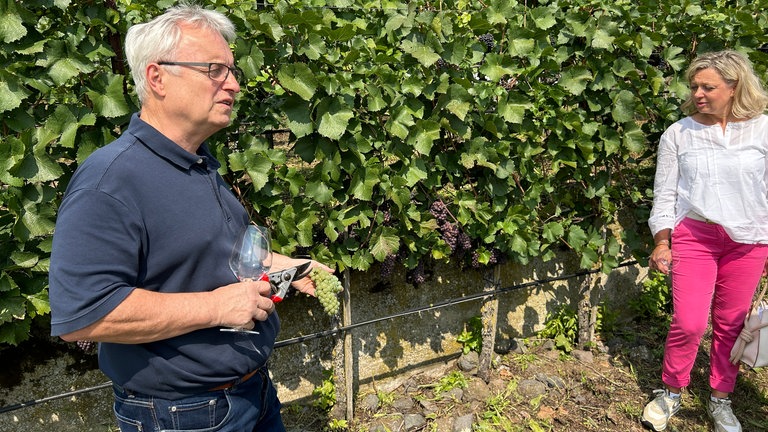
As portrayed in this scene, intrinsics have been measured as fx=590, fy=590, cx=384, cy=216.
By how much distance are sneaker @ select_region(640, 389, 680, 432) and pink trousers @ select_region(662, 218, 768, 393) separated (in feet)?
0.70

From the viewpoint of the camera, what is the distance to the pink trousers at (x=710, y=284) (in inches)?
123

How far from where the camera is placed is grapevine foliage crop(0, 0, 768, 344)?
2.29 meters

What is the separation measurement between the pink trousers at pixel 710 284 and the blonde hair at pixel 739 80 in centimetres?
61

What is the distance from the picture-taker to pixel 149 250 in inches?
57.9

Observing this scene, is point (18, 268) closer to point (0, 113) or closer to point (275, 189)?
point (0, 113)

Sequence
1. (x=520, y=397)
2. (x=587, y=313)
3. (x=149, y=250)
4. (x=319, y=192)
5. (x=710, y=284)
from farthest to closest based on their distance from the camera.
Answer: (x=587, y=313), (x=520, y=397), (x=710, y=284), (x=319, y=192), (x=149, y=250)

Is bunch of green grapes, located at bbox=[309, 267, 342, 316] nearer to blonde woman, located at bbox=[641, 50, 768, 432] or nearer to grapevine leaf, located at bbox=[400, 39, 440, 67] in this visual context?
grapevine leaf, located at bbox=[400, 39, 440, 67]

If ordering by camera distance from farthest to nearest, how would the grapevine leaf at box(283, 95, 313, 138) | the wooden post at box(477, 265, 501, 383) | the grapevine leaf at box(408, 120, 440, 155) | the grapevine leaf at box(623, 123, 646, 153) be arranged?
1. the wooden post at box(477, 265, 501, 383)
2. the grapevine leaf at box(623, 123, 646, 153)
3. the grapevine leaf at box(408, 120, 440, 155)
4. the grapevine leaf at box(283, 95, 313, 138)

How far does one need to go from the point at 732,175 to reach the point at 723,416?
136 centimetres

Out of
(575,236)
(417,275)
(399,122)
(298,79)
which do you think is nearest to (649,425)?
(575,236)

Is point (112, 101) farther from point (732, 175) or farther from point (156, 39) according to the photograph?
point (732, 175)

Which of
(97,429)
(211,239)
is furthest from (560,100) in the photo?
(97,429)

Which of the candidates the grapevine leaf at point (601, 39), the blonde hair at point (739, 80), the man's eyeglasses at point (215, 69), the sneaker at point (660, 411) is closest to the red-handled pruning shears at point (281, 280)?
the man's eyeglasses at point (215, 69)

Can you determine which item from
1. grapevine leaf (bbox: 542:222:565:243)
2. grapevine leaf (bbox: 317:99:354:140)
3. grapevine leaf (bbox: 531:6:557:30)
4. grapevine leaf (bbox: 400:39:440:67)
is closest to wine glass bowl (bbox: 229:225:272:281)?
grapevine leaf (bbox: 317:99:354:140)
